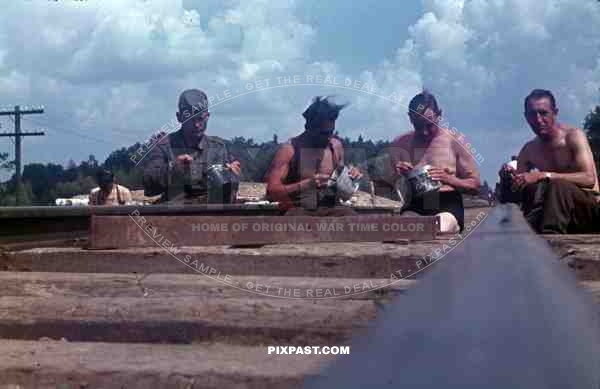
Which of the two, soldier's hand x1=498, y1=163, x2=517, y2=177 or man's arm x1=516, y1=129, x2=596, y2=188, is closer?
man's arm x1=516, y1=129, x2=596, y2=188

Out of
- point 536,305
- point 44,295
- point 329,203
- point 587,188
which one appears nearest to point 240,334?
point 44,295

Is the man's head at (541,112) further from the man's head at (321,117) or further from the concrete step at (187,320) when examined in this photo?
the concrete step at (187,320)

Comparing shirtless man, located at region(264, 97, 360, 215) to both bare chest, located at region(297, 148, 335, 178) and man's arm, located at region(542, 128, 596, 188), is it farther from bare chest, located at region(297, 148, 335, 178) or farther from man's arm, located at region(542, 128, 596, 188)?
man's arm, located at region(542, 128, 596, 188)

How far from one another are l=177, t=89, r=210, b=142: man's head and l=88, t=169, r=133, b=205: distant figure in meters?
2.79

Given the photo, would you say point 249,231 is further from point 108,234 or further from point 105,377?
point 105,377

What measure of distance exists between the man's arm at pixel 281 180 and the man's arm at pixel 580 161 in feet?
5.05

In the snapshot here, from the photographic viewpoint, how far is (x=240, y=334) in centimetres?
214

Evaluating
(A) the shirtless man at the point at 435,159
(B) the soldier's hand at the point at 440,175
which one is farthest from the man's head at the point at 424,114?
(B) the soldier's hand at the point at 440,175

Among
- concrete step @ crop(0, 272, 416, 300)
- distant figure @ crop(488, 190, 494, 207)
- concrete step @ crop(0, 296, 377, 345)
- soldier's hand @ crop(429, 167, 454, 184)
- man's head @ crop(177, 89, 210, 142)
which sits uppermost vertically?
man's head @ crop(177, 89, 210, 142)

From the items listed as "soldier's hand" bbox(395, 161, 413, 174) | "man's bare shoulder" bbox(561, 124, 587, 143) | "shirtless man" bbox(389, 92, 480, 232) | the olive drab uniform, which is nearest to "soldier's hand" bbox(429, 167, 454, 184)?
"shirtless man" bbox(389, 92, 480, 232)

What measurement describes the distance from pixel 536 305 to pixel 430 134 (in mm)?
4423

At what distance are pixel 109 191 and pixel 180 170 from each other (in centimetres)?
306

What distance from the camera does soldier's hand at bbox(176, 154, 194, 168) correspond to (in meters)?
5.35

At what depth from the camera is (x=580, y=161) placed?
5.24 metres
